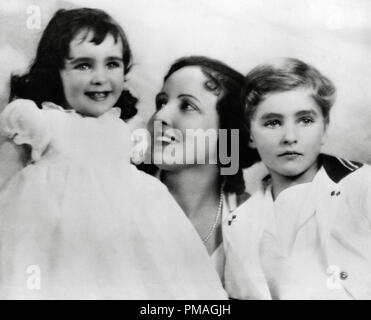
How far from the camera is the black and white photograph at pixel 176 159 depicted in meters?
2.52

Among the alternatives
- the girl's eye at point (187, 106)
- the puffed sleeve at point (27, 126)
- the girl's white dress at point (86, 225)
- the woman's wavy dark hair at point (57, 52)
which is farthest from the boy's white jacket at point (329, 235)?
the puffed sleeve at point (27, 126)

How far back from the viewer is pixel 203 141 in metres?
2.60

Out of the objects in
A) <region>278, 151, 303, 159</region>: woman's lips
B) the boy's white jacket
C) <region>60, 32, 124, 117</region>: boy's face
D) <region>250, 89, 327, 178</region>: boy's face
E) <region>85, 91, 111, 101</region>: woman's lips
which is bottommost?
the boy's white jacket

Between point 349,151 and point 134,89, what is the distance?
0.96 metres

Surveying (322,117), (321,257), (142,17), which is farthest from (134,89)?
(321,257)

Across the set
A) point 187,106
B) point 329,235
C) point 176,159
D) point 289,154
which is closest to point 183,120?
point 187,106

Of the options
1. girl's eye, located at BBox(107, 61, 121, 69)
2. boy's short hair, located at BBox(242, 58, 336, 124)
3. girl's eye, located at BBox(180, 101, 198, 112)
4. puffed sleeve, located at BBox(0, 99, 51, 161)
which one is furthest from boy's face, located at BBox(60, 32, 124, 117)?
boy's short hair, located at BBox(242, 58, 336, 124)

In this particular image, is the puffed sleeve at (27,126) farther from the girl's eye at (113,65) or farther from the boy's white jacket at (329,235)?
the boy's white jacket at (329,235)

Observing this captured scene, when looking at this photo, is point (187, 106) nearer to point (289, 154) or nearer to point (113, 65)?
point (113, 65)

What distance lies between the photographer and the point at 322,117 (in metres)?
2.62

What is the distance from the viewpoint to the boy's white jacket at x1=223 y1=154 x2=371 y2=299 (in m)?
2.56

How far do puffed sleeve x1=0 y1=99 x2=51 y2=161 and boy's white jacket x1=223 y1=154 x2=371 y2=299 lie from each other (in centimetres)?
84

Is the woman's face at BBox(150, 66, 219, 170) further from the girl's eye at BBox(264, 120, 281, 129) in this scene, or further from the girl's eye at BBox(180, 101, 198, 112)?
the girl's eye at BBox(264, 120, 281, 129)

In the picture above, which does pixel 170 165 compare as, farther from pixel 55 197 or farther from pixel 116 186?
pixel 55 197
